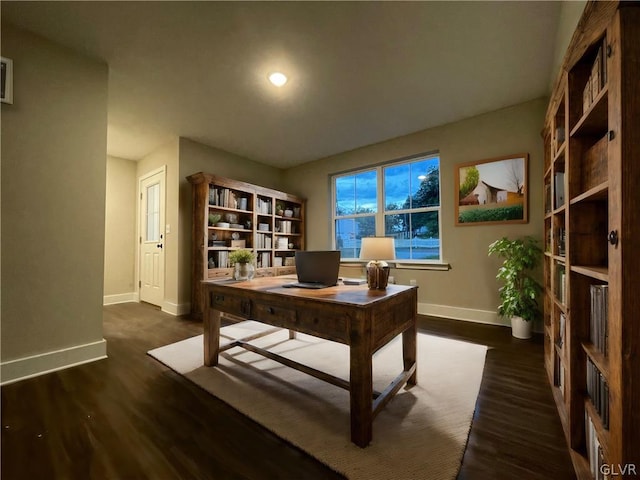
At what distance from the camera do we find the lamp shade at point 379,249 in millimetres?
2668

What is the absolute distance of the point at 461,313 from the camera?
3.40 meters

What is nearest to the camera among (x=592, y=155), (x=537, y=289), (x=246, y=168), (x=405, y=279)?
(x=592, y=155)

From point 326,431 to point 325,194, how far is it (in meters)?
3.99

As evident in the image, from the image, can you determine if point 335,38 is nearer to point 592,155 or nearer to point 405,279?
point 592,155

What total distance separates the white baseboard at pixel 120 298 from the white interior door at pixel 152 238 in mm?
233

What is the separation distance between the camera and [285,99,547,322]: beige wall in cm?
299

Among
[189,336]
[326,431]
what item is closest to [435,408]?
[326,431]

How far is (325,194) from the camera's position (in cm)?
488

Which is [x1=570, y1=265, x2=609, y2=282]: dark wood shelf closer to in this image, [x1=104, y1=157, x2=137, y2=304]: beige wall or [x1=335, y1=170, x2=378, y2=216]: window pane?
[x1=335, y1=170, x2=378, y2=216]: window pane

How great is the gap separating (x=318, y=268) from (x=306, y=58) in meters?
1.87

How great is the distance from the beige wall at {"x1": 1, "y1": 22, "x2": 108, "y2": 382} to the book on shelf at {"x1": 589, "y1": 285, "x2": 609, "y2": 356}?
332 centimetres

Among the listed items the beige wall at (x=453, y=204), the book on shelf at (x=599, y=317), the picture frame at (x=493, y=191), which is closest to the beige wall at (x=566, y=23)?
the beige wall at (x=453, y=204)

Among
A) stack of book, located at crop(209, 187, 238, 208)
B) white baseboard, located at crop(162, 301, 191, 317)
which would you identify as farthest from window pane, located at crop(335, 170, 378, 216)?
white baseboard, located at crop(162, 301, 191, 317)

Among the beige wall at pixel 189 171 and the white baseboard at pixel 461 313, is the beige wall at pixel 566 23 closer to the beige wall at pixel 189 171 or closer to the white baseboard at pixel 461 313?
the white baseboard at pixel 461 313
